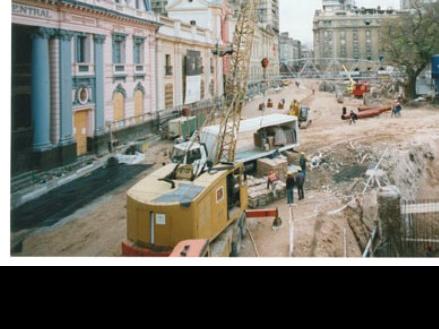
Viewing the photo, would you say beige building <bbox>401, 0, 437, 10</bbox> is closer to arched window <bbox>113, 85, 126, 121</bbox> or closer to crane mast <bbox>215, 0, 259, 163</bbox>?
crane mast <bbox>215, 0, 259, 163</bbox>

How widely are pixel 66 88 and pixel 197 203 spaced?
2.02 meters

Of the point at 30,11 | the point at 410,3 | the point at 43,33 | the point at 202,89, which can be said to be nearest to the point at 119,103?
the point at 202,89

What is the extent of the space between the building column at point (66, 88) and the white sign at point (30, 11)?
250 millimetres

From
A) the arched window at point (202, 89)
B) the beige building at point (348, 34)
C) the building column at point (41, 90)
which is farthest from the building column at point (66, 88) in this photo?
the beige building at point (348, 34)

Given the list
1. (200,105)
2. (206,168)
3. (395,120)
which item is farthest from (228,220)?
(395,120)

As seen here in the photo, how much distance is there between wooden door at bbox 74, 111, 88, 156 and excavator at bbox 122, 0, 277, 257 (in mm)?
847

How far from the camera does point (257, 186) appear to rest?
6.45 m

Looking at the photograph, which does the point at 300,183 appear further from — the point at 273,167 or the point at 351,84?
the point at 351,84

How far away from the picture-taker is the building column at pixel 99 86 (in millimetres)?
6320

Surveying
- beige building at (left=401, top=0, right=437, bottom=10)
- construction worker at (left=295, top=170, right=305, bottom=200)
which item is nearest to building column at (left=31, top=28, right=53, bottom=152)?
construction worker at (left=295, top=170, right=305, bottom=200)

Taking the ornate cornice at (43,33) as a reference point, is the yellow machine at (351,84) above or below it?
below

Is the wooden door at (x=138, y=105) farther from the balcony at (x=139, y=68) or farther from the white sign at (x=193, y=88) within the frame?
the white sign at (x=193, y=88)

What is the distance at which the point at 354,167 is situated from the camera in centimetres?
666

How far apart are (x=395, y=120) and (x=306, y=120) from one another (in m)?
1.14
